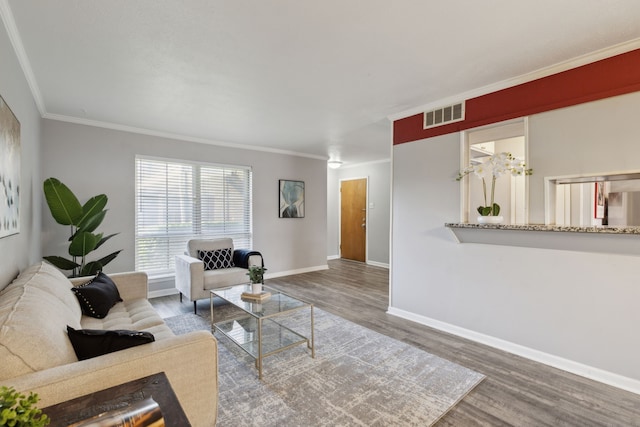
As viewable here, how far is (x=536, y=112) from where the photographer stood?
2.64m

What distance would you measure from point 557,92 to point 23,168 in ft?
15.1

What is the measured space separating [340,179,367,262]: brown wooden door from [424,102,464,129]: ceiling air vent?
409 cm

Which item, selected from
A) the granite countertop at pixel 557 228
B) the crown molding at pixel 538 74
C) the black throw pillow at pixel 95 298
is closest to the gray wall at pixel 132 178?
the black throw pillow at pixel 95 298

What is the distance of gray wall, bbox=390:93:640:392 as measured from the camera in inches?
88.7

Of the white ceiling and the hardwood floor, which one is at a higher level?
the white ceiling

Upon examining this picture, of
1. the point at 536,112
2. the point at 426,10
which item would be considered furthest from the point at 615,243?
the point at 426,10

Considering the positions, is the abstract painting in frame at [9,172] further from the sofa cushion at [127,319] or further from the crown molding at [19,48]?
the sofa cushion at [127,319]

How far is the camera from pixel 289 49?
7.38 ft

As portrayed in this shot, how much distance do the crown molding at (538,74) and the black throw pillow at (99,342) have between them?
3384 millimetres

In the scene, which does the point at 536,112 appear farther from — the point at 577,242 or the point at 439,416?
the point at 439,416

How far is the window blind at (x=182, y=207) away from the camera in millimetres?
4480

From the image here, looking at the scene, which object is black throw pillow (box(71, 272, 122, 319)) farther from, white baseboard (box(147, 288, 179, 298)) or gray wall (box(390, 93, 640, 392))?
gray wall (box(390, 93, 640, 392))

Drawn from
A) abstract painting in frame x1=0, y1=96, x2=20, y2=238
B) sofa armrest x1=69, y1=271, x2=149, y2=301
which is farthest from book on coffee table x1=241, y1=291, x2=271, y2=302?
abstract painting in frame x1=0, y1=96, x2=20, y2=238

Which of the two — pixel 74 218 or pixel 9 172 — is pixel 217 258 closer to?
pixel 74 218
